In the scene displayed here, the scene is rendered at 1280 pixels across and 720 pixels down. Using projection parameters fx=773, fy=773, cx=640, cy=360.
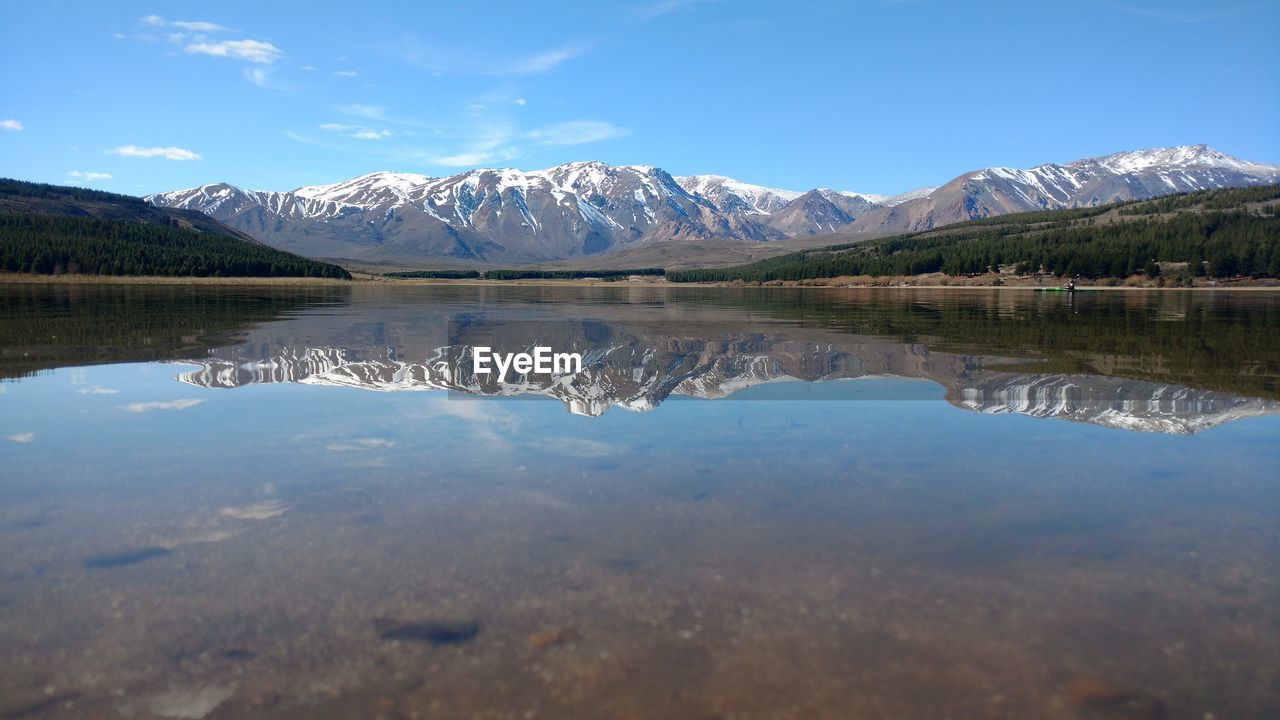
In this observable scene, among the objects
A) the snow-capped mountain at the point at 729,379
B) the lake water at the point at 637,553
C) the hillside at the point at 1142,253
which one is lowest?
the lake water at the point at 637,553

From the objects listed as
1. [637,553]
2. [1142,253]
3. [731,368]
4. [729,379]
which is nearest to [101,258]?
[731,368]

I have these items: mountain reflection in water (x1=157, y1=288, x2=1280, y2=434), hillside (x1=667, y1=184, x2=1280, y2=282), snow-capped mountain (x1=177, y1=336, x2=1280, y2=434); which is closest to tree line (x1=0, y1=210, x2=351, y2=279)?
mountain reflection in water (x1=157, y1=288, x2=1280, y2=434)

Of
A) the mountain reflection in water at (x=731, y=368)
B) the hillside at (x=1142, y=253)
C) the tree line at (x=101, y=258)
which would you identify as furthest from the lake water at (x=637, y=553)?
the tree line at (x=101, y=258)

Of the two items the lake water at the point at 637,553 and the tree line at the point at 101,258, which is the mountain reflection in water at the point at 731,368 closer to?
the lake water at the point at 637,553

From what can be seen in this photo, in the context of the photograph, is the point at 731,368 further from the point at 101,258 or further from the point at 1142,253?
the point at 101,258

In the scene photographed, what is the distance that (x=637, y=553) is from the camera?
8258 millimetres

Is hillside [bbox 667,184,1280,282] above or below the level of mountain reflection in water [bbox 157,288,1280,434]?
above

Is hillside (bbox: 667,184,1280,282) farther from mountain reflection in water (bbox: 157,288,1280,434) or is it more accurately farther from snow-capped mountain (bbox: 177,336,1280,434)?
snow-capped mountain (bbox: 177,336,1280,434)

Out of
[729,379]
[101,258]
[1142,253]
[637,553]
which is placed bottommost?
[637,553]

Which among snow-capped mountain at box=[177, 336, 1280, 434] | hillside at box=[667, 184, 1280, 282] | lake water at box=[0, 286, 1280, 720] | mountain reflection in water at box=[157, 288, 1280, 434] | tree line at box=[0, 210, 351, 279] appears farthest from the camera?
tree line at box=[0, 210, 351, 279]

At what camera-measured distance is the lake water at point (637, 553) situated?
5.80m

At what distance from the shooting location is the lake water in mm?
5797

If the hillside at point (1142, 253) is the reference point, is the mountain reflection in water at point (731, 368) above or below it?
below

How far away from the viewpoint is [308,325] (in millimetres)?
40250
